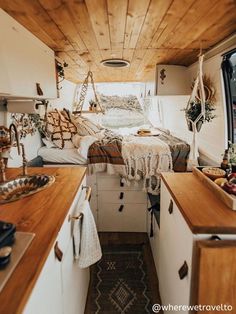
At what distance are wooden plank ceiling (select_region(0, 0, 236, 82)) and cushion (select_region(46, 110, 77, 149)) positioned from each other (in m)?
0.77

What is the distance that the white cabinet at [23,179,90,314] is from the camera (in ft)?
2.41

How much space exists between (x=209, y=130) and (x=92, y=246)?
1.82 metres

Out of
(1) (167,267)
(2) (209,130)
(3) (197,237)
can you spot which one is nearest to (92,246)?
(1) (167,267)

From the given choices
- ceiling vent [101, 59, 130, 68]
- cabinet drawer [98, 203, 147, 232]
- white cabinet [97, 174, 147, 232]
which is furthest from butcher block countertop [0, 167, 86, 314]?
ceiling vent [101, 59, 130, 68]

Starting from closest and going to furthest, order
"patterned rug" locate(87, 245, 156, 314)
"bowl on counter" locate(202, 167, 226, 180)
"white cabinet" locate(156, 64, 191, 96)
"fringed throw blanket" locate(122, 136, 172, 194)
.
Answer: "bowl on counter" locate(202, 167, 226, 180) < "patterned rug" locate(87, 245, 156, 314) < "fringed throw blanket" locate(122, 136, 172, 194) < "white cabinet" locate(156, 64, 191, 96)

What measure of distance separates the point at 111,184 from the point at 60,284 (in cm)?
175

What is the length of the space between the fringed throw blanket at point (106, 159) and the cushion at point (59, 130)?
1.07ft

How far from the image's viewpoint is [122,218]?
2.81m

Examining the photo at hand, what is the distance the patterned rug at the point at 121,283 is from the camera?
177cm

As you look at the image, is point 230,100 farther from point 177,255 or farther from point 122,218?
point 122,218

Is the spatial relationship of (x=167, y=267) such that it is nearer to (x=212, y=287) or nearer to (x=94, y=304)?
(x=212, y=287)

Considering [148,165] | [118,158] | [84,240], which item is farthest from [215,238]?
[118,158]

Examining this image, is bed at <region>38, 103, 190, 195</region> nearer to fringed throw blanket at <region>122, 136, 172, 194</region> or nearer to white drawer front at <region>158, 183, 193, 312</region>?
fringed throw blanket at <region>122, 136, 172, 194</region>

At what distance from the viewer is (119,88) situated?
550 cm
